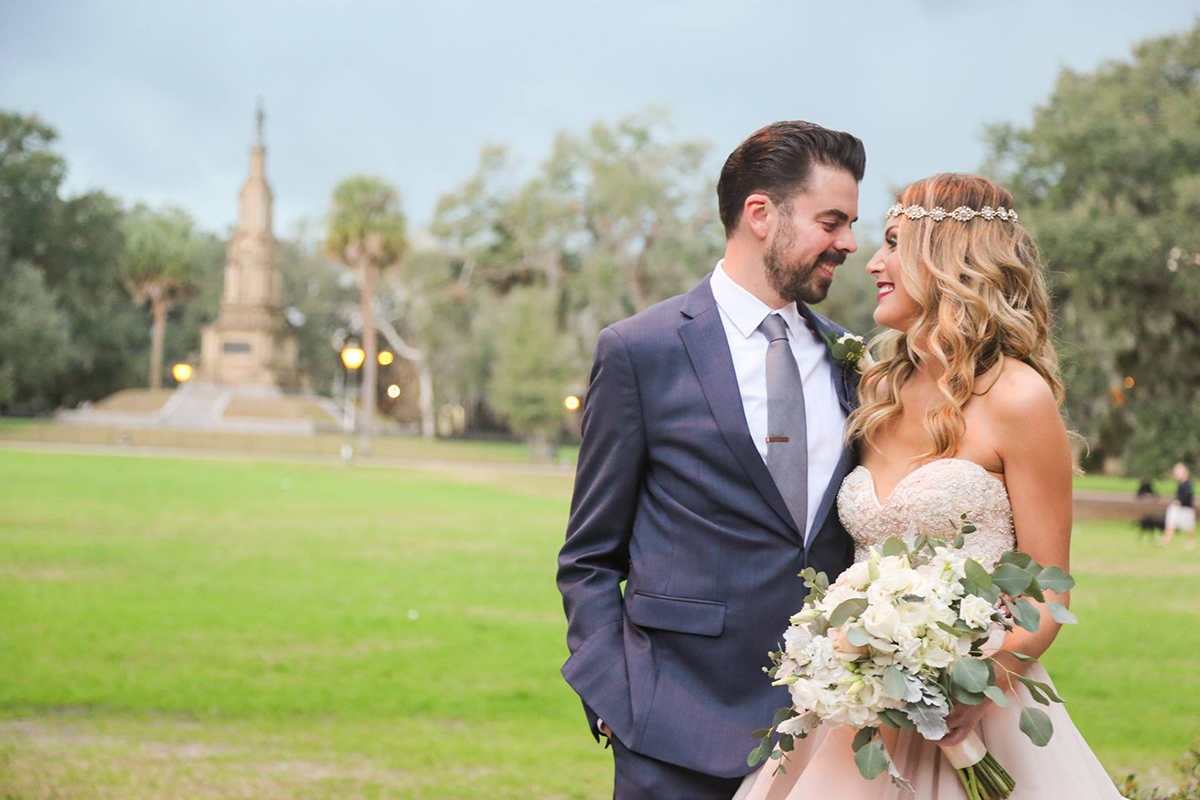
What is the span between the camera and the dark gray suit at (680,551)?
3.20 m

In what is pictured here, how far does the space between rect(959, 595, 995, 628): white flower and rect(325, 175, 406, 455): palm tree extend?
5625cm

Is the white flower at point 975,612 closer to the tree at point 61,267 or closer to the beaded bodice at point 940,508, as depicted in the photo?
the beaded bodice at point 940,508

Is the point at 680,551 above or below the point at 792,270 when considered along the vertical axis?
below

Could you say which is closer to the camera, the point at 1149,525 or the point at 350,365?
the point at 1149,525

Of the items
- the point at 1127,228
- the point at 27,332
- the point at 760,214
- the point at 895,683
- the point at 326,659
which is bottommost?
the point at 326,659

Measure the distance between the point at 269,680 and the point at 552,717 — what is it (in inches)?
103

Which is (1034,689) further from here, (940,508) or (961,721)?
(940,508)

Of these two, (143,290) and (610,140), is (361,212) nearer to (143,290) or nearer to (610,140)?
(610,140)

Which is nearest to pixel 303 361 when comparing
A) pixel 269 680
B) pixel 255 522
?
pixel 255 522

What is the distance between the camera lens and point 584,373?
5753cm

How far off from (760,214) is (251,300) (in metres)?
71.4

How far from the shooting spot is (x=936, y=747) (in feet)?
9.66

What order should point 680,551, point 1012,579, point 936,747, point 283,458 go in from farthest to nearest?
point 283,458 < point 680,551 < point 936,747 < point 1012,579

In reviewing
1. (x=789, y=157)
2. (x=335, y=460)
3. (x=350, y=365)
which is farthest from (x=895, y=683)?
(x=335, y=460)
